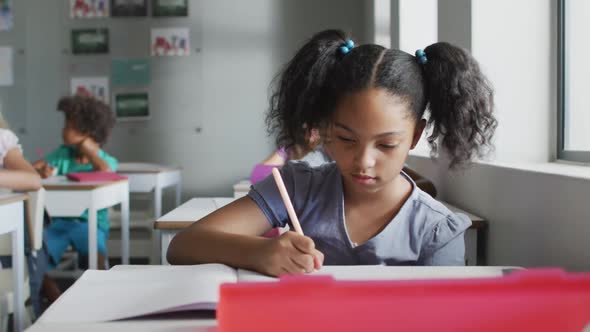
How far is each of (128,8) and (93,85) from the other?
0.65m

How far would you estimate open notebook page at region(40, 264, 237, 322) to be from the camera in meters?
0.67

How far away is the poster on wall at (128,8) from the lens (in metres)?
4.77

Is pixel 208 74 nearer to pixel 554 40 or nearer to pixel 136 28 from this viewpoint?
pixel 136 28

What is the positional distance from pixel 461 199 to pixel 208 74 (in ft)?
10.8

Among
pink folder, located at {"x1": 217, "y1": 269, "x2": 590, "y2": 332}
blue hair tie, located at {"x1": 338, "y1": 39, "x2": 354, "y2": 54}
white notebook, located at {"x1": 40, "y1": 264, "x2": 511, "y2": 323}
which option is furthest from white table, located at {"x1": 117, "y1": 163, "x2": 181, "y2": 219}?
pink folder, located at {"x1": 217, "y1": 269, "x2": 590, "y2": 332}

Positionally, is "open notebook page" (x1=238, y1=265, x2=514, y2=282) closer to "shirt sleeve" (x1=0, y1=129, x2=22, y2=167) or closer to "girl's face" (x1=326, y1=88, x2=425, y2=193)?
"girl's face" (x1=326, y1=88, x2=425, y2=193)

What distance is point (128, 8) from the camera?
4.78 metres

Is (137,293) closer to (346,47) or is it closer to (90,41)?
(346,47)

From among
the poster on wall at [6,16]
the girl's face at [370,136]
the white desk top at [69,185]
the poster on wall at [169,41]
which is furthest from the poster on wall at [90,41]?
the girl's face at [370,136]

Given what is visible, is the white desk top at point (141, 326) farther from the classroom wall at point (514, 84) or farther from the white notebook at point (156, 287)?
the classroom wall at point (514, 84)

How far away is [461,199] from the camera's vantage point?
191 cm

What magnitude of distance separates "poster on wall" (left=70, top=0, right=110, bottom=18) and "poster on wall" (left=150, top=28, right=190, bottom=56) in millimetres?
405

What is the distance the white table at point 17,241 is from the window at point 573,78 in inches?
65.9

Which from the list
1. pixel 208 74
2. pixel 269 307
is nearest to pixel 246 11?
pixel 208 74
